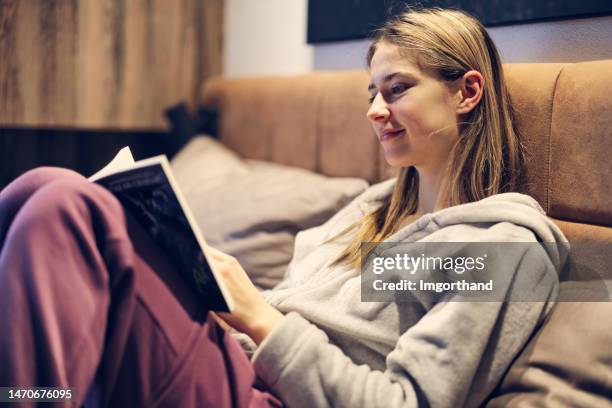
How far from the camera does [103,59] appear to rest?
2158mm

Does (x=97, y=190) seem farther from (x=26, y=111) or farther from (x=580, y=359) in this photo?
(x=26, y=111)

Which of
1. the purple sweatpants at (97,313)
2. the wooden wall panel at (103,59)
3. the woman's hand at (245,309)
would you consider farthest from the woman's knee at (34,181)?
the wooden wall panel at (103,59)

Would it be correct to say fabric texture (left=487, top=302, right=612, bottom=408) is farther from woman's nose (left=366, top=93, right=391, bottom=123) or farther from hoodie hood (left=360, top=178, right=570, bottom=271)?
woman's nose (left=366, top=93, right=391, bottom=123)

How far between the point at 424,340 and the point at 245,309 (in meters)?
0.26

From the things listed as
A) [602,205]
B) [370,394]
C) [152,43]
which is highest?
[152,43]

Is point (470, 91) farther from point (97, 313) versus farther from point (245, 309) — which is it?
point (97, 313)

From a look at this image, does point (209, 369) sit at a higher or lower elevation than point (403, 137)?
lower

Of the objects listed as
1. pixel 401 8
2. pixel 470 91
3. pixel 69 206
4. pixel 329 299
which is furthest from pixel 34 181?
pixel 401 8

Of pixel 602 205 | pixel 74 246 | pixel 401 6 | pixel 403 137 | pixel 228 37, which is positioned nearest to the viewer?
pixel 74 246

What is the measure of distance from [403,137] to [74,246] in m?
0.62

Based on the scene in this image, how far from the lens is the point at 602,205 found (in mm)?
1050

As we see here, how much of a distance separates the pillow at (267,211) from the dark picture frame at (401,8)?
448 millimetres

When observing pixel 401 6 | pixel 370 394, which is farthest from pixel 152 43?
pixel 370 394

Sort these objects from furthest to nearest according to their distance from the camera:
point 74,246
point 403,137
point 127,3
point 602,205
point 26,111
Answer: point 127,3 < point 26,111 < point 403,137 < point 602,205 < point 74,246
